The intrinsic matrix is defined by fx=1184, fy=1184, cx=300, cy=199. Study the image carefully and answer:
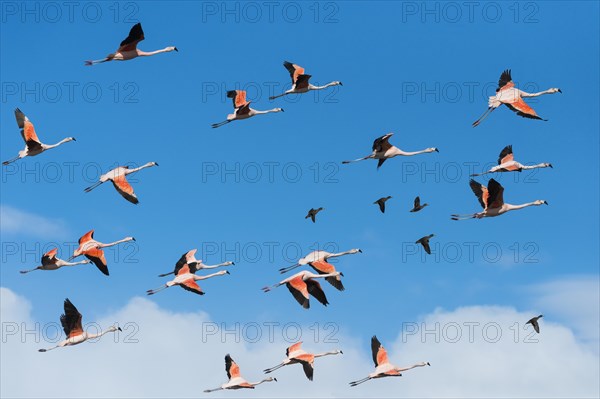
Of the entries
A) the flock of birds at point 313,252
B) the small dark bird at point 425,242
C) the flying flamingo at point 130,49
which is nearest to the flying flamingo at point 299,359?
the flock of birds at point 313,252

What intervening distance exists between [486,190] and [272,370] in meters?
10.00

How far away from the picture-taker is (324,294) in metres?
42.7

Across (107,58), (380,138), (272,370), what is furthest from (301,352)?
(107,58)

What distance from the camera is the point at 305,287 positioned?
41.9 m

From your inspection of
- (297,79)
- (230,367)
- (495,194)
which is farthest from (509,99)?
(230,367)

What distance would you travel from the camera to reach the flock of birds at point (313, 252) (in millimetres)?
41125

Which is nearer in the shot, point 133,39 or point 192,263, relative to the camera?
point 133,39

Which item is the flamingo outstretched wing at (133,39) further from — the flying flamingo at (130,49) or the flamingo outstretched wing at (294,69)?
the flamingo outstretched wing at (294,69)

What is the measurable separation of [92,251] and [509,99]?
16094mm

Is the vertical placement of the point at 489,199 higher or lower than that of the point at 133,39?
lower

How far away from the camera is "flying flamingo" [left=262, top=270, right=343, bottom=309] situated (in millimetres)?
41409

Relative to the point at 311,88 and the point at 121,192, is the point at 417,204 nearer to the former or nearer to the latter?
the point at 311,88

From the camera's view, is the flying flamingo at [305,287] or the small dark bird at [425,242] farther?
the small dark bird at [425,242]

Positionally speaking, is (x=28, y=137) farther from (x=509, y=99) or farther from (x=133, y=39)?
(x=509, y=99)
